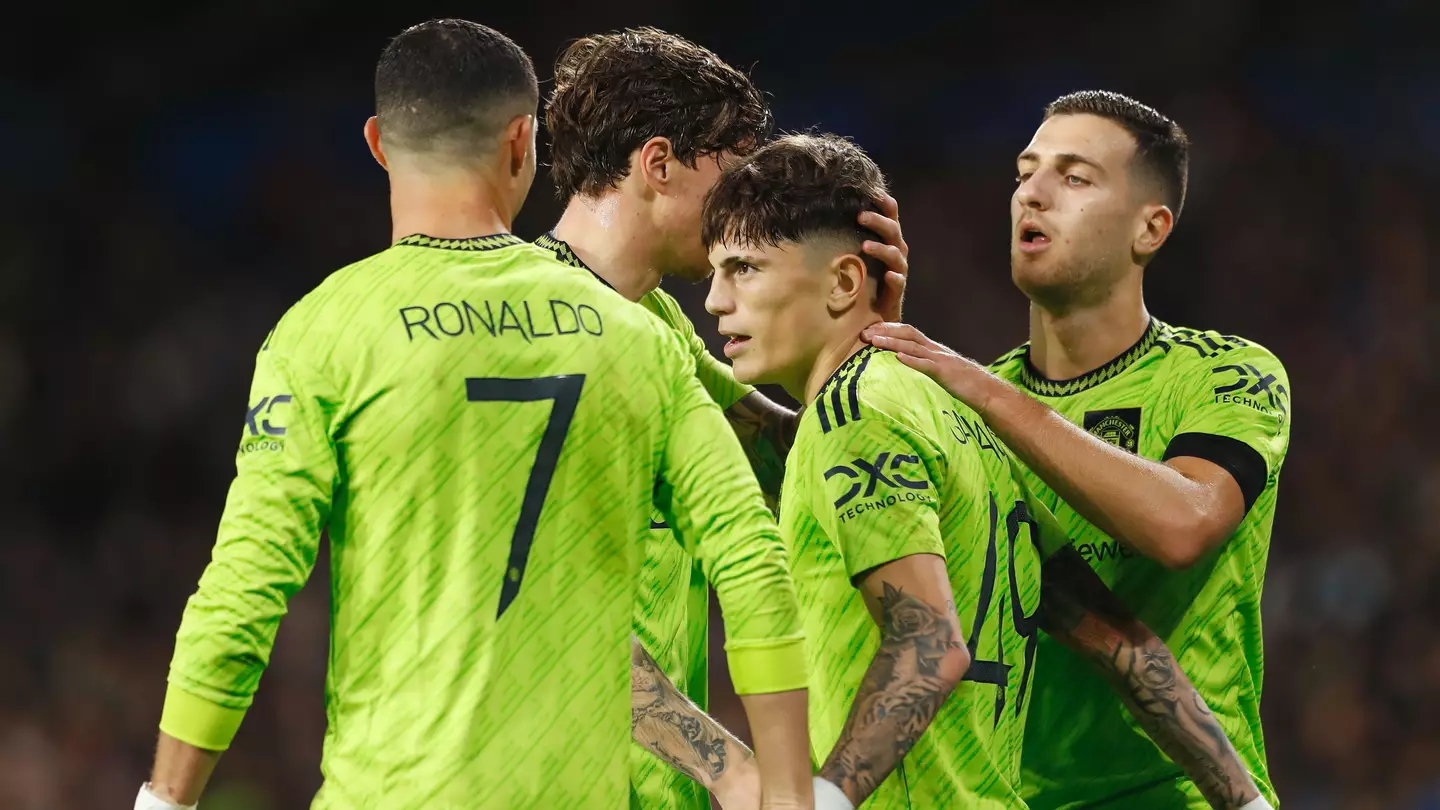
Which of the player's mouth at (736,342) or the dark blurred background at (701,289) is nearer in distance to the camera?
the player's mouth at (736,342)

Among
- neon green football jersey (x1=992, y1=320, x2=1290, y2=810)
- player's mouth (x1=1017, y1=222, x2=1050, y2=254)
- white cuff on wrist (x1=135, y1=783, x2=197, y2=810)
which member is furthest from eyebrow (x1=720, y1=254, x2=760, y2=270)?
white cuff on wrist (x1=135, y1=783, x2=197, y2=810)

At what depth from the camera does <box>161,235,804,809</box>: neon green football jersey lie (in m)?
2.70

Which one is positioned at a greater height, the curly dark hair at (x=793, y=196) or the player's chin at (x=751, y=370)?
the curly dark hair at (x=793, y=196)

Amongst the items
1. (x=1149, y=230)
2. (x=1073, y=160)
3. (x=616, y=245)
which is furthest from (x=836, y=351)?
(x=1149, y=230)

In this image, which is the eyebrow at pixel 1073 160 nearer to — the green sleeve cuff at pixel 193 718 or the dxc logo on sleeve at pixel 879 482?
the dxc logo on sleeve at pixel 879 482

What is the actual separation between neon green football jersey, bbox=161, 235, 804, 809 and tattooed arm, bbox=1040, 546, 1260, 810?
1205 millimetres

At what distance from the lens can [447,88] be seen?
117 inches

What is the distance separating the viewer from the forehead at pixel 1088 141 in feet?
15.1

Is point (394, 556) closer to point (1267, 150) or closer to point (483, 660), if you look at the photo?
point (483, 660)

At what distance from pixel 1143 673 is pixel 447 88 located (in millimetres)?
2059

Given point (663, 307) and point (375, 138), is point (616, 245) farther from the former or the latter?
point (375, 138)

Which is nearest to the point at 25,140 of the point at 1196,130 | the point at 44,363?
the point at 44,363

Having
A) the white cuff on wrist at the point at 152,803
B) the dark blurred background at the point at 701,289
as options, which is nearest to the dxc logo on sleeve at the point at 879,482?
the white cuff on wrist at the point at 152,803

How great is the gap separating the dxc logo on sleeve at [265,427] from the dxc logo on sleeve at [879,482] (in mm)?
1052
